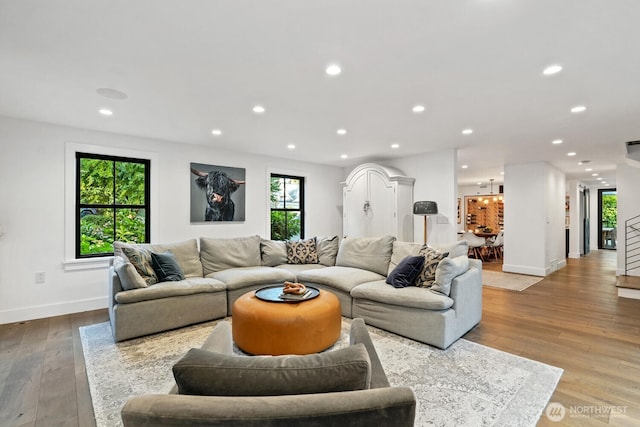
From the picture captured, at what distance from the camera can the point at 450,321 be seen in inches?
115

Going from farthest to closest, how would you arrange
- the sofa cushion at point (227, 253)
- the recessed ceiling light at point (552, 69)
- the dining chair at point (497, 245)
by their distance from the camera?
the dining chair at point (497, 245)
the sofa cushion at point (227, 253)
the recessed ceiling light at point (552, 69)

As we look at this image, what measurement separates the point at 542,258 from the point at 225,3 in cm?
722

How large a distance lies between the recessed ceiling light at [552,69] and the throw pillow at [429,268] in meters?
1.90

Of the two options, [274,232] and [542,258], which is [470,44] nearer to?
[274,232]

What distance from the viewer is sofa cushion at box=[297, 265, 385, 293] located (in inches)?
147

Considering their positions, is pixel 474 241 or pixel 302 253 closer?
pixel 302 253

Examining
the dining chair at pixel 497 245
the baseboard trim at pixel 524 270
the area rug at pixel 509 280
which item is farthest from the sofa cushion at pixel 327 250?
the dining chair at pixel 497 245

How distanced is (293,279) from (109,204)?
2.84m

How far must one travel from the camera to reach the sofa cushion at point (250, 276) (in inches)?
153

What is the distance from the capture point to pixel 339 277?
152 inches

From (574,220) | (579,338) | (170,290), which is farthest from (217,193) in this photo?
(574,220)

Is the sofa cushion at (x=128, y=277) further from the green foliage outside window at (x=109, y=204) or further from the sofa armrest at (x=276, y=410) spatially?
the sofa armrest at (x=276, y=410)

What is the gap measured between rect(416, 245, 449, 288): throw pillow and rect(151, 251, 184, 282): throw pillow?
2794mm

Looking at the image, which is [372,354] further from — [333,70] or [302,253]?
[302,253]
